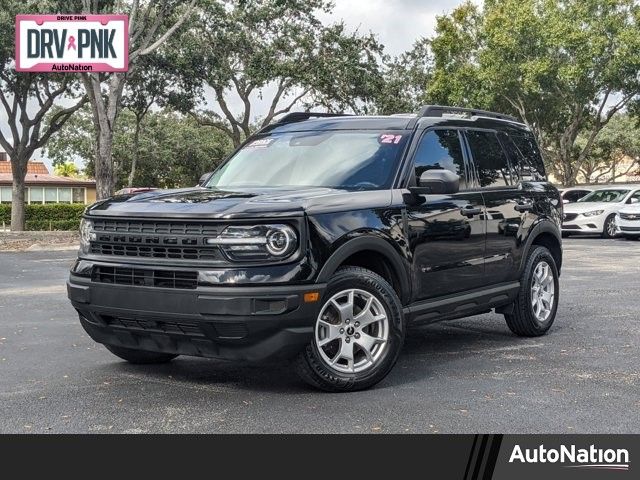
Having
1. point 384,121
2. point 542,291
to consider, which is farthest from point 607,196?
point 384,121

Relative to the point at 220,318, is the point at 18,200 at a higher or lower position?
higher

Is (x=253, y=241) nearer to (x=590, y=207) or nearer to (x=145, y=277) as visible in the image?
(x=145, y=277)

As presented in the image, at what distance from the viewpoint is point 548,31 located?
112 ft

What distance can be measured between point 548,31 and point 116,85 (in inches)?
705

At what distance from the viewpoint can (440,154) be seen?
6988 millimetres

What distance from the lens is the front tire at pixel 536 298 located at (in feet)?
25.8

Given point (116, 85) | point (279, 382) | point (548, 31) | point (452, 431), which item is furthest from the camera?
point (548, 31)

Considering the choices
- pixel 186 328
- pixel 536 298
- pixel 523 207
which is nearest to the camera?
pixel 186 328

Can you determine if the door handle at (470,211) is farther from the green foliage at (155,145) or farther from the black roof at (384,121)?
the green foliage at (155,145)

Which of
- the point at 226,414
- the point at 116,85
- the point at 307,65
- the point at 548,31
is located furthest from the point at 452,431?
the point at 548,31

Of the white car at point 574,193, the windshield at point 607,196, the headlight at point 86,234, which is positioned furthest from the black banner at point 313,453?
the white car at point 574,193

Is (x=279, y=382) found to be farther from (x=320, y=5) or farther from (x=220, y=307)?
→ (x=320, y=5)

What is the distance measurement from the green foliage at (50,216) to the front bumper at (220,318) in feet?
115

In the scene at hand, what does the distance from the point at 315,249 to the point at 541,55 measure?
31.8 meters
